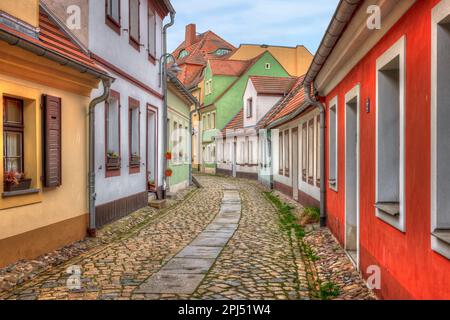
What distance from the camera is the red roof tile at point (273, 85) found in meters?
26.3

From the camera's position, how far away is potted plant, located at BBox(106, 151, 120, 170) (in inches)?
428

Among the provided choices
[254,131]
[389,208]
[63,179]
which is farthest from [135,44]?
[254,131]

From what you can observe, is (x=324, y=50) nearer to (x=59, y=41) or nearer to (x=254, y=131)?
(x=59, y=41)

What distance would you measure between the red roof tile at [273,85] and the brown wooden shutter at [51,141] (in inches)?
742

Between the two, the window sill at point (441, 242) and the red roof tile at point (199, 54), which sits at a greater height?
the red roof tile at point (199, 54)

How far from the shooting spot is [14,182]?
692 centimetres

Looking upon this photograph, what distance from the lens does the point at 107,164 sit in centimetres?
1077

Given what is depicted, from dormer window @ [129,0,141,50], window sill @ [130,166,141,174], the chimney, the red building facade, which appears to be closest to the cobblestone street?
the red building facade

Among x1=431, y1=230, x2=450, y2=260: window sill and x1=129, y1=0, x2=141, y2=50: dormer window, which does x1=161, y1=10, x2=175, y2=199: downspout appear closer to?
x1=129, y1=0, x2=141, y2=50: dormer window

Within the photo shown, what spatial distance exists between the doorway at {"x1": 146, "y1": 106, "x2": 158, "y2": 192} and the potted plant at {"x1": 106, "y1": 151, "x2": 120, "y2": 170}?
338cm

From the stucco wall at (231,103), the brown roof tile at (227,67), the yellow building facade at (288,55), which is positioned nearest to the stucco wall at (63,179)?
the stucco wall at (231,103)

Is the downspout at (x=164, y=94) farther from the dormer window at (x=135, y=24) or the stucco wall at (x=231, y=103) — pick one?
the stucco wall at (x=231, y=103)

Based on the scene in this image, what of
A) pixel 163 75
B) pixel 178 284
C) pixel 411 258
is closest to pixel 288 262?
pixel 178 284

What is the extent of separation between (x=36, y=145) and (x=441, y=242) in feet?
19.2
